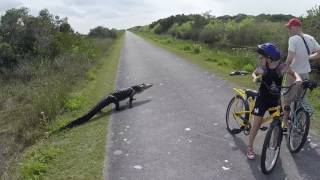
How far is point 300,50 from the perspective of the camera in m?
6.95

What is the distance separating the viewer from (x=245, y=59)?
19.6 metres

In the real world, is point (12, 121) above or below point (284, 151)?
below

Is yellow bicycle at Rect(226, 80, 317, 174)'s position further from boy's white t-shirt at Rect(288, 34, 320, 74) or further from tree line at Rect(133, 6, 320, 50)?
tree line at Rect(133, 6, 320, 50)

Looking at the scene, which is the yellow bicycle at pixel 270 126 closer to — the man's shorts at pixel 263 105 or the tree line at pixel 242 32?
the man's shorts at pixel 263 105

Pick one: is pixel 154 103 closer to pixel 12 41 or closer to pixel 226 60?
pixel 226 60

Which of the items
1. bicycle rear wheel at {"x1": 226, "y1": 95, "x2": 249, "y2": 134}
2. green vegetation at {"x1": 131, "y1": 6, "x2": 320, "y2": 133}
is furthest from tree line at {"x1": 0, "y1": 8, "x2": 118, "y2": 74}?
bicycle rear wheel at {"x1": 226, "y1": 95, "x2": 249, "y2": 134}

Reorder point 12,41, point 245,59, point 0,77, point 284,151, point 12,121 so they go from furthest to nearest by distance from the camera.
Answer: point 12,41
point 0,77
point 245,59
point 12,121
point 284,151

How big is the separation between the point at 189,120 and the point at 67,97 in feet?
19.1

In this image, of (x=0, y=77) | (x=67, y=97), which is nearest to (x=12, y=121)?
(x=67, y=97)

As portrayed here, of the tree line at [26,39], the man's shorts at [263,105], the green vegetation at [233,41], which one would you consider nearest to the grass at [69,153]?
the man's shorts at [263,105]

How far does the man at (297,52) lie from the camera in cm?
691

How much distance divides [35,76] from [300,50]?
57.3 feet

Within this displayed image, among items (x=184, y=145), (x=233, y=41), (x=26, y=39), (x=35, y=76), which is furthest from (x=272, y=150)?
(x=233, y=41)

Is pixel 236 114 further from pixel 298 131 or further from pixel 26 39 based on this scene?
pixel 26 39
